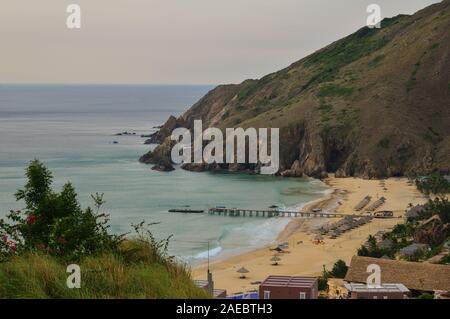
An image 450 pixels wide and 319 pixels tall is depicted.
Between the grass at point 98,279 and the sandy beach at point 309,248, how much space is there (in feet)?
87.7

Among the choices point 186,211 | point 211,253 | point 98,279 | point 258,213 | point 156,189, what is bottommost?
point 211,253

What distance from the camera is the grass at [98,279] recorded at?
965 centimetres

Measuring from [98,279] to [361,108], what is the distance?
109 m

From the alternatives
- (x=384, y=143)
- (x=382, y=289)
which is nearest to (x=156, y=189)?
(x=384, y=143)

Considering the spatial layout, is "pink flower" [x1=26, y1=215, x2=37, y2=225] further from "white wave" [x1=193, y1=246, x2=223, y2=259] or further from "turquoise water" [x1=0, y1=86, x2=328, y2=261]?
"white wave" [x1=193, y1=246, x2=223, y2=259]

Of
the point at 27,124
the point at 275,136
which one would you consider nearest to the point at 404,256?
the point at 275,136

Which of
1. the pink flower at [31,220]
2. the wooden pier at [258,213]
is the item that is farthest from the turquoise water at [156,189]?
the pink flower at [31,220]

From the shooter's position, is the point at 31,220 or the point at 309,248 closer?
the point at 31,220

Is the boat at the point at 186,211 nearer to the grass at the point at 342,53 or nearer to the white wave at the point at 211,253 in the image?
the white wave at the point at 211,253

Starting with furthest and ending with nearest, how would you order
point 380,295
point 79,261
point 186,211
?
point 186,211, point 380,295, point 79,261

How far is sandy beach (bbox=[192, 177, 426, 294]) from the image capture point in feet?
142

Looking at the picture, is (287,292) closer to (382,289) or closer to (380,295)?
(380,295)

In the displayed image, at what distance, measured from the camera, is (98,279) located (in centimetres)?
1041
